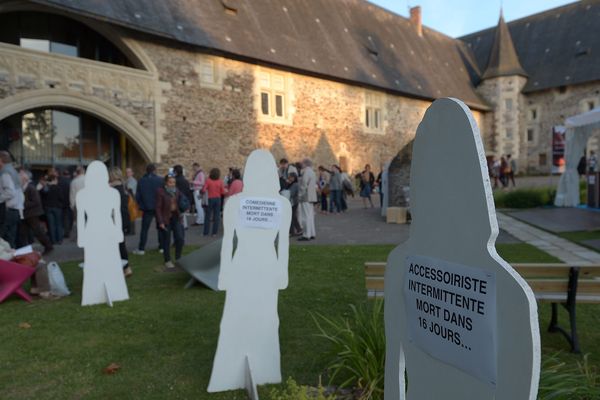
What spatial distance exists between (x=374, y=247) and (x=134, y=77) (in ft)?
37.6

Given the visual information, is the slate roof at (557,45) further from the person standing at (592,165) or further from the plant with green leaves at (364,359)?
the plant with green leaves at (364,359)

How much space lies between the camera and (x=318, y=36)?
Result: 24953 millimetres

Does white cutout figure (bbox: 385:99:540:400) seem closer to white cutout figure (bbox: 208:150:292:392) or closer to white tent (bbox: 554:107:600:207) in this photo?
white cutout figure (bbox: 208:150:292:392)

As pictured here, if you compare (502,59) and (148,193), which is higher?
(502,59)

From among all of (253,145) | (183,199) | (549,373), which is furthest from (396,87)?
(549,373)

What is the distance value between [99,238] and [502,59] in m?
36.4

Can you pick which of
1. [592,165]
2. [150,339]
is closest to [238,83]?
[592,165]

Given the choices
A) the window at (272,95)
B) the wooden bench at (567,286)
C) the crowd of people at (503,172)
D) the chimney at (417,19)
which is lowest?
the wooden bench at (567,286)

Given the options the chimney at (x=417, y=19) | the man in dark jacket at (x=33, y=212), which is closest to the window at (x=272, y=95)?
the man in dark jacket at (x=33, y=212)

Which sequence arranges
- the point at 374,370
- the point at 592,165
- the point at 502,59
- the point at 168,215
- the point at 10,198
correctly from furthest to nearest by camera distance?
the point at 502,59 → the point at 592,165 → the point at 10,198 → the point at 168,215 → the point at 374,370

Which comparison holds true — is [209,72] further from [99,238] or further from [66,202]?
[99,238]

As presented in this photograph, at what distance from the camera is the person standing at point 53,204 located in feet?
32.8

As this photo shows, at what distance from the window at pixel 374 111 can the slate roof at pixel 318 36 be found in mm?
907

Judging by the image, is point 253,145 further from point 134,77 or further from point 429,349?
point 429,349
